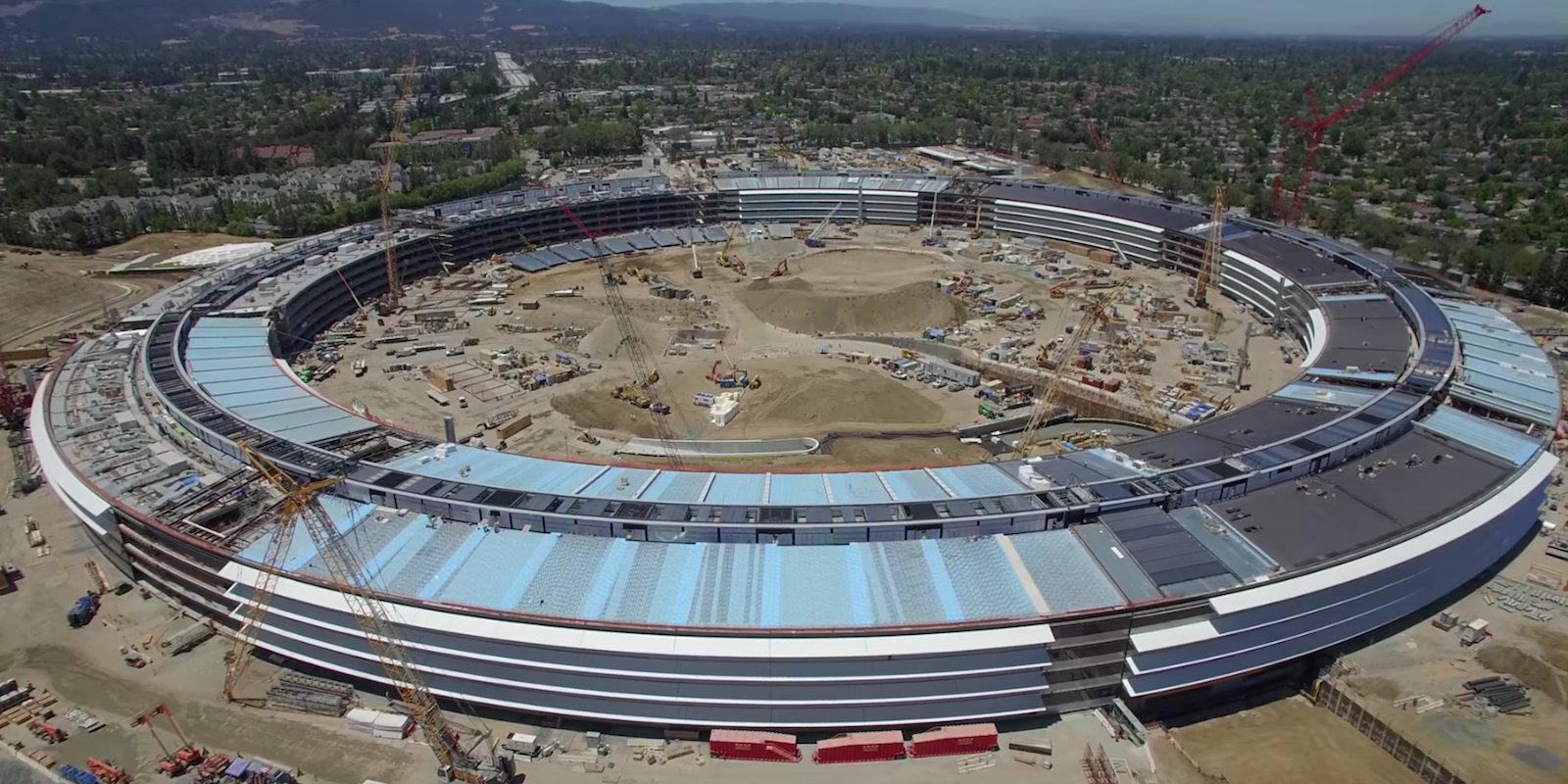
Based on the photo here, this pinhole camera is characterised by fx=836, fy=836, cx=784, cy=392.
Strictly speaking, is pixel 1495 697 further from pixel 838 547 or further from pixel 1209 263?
pixel 1209 263

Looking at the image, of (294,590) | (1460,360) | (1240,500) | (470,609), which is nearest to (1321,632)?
(1240,500)

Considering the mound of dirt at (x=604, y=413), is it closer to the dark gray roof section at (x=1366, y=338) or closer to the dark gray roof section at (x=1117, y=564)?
the dark gray roof section at (x=1117, y=564)

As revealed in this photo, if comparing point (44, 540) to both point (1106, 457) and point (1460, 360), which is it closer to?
point (1106, 457)

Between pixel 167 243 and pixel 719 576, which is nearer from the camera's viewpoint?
pixel 719 576

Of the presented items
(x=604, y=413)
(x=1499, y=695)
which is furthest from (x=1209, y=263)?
(x=604, y=413)

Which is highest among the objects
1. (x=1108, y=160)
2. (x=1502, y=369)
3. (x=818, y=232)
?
(x=1108, y=160)
